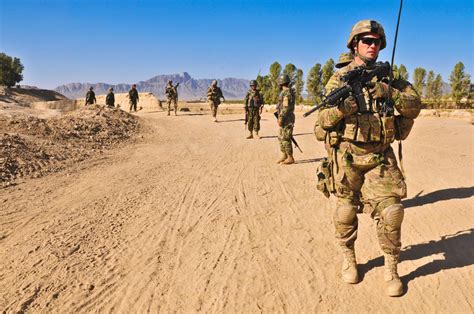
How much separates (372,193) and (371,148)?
1.32ft

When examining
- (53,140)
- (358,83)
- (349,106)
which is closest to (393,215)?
(349,106)

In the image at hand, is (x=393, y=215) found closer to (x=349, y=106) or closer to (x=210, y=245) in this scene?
(x=349, y=106)

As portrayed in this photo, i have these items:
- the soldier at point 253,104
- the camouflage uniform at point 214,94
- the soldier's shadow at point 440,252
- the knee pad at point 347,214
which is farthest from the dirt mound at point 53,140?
the soldier's shadow at point 440,252

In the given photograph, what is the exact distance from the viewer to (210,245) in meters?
4.72

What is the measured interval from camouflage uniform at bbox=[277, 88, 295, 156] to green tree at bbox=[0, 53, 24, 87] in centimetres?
6640

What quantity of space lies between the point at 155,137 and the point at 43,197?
8506 millimetres

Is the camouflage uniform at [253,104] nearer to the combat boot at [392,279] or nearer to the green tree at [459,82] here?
the combat boot at [392,279]

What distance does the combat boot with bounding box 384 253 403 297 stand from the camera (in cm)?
353

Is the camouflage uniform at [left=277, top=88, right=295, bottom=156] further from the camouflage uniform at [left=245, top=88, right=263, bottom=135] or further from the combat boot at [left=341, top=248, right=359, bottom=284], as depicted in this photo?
the combat boot at [left=341, top=248, right=359, bottom=284]

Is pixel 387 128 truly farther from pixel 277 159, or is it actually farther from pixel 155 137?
pixel 155 137

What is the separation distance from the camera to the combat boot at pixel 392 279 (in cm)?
353

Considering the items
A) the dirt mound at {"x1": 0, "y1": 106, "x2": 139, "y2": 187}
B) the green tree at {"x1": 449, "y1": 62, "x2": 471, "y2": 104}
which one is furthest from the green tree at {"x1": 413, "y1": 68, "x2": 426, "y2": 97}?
the dirt mound at {"x1": 0, "y1": 106, "x2": 139, "y2": 187}

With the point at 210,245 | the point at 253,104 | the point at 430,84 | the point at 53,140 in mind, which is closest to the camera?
the point at 210,245

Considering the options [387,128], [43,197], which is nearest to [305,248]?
[387,128]
